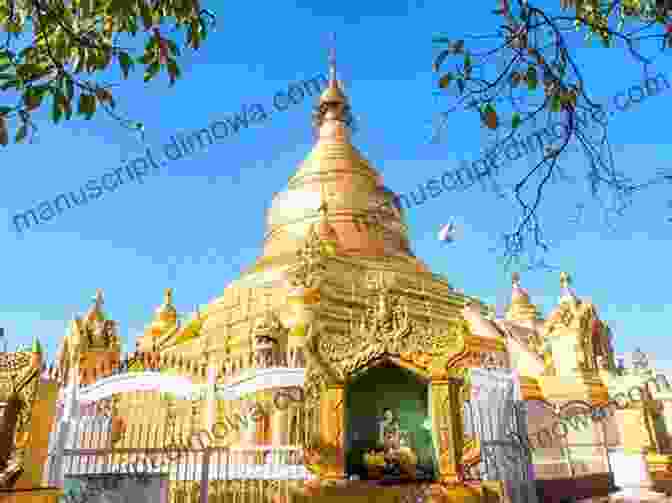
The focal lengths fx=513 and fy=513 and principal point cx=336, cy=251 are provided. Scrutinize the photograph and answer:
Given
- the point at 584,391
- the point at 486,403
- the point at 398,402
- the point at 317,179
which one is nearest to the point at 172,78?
the point at 398,402

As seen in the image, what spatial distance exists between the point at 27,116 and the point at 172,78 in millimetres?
1041

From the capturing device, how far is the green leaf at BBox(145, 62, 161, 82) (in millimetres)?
4012

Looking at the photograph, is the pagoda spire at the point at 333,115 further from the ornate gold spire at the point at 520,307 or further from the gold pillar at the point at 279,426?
the gold pillar at the point at 279,426

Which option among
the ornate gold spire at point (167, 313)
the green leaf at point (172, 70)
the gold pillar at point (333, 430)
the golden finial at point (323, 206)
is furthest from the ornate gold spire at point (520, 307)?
the green leaf at point (172, 70)

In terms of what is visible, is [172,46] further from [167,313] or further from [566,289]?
[167,313]

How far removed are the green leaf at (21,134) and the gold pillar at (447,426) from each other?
5.19 meters

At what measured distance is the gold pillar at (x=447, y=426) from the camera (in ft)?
20.3

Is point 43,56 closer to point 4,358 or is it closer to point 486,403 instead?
point 4,358

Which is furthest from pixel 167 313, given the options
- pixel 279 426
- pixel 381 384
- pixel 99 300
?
pixel 381 384

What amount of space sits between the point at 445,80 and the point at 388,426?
15.0 ft

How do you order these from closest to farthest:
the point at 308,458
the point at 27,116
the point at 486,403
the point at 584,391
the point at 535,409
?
the point at 27,116 < the point at 308,458 < the point at 486,403 < the point at 535,409 < the point at 584,391

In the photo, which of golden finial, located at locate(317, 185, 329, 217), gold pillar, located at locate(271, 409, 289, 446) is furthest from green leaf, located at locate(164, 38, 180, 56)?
golden finial, located at locate(317, 185, 329, 217)

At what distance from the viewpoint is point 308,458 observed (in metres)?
6.27

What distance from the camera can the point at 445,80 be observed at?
4102mm
